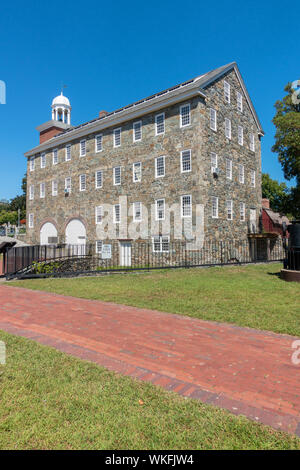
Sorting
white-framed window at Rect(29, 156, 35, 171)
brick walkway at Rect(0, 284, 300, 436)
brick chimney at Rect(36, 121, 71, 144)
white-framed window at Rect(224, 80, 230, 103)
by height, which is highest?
brick chimney at Rect(36, 121, 71, 144)

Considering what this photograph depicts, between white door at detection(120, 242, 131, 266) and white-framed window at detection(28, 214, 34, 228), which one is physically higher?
white-framed window at detection(28, 214, 34, 228)

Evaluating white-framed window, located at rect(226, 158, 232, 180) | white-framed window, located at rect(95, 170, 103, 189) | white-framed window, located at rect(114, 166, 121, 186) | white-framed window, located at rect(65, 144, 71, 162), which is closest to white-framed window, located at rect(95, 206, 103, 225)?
white-framed window, located at rect(95, 170, 103, 189)

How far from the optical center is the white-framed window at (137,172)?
23.8 meters

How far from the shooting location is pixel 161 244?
71.5 feet

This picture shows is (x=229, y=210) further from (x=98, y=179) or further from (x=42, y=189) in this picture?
(x=42, y=189)

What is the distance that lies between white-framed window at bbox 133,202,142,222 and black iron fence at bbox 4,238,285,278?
185 centimetres

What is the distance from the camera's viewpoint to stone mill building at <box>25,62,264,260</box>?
67.6 ft

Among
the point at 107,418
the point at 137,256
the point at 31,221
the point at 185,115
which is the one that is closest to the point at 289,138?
the point at 185,115

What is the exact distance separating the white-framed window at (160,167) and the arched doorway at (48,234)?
45.4ft

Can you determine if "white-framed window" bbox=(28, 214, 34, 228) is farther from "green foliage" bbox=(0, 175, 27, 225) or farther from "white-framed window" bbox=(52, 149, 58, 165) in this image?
"green foliage" bbox=(0, 175, 27, 225)

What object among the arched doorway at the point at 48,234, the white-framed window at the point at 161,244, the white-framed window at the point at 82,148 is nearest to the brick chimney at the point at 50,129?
the white-framed window at the point at 82,148

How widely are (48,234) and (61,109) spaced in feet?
56.0

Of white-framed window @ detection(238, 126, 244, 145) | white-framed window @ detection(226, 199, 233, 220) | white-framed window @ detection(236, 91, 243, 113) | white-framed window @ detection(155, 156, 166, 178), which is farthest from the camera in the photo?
white-framed window @ detection(236, 91, 243, 113)

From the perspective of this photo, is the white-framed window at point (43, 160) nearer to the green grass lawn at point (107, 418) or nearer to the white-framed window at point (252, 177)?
the white-framed window at point (252, 177)
